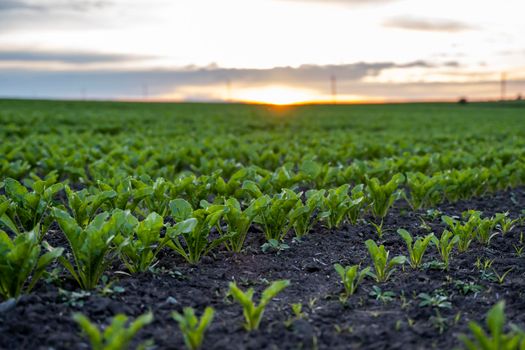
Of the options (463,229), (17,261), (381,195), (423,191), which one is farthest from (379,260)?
(423,191)

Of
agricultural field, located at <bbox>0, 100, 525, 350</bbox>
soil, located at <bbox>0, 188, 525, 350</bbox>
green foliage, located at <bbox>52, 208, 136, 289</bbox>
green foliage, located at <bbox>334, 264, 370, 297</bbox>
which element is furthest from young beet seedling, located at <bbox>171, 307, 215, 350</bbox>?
green foliage, located at <bbox>334, 264, 370, 297</bbox>

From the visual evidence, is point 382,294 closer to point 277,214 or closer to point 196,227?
point 277,214

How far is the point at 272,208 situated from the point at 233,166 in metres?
3.68

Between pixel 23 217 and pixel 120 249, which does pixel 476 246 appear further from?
pixel 23 217

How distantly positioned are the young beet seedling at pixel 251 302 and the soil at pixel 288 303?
64mm

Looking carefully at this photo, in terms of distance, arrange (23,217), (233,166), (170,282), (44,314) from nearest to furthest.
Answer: (44,314)
(170,282)
(23,217)
(233,166)

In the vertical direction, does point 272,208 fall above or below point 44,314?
above

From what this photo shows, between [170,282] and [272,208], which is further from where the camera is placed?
[272,208]

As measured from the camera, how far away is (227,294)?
11.7ft

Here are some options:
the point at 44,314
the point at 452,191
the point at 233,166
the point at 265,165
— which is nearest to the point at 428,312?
the point at 44,314

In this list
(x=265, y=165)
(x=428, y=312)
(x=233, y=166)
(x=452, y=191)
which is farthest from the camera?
(x=265, y=165)

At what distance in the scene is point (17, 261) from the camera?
3.20 m

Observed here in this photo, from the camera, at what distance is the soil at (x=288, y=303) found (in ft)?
9.98

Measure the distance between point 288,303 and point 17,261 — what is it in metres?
1.71
